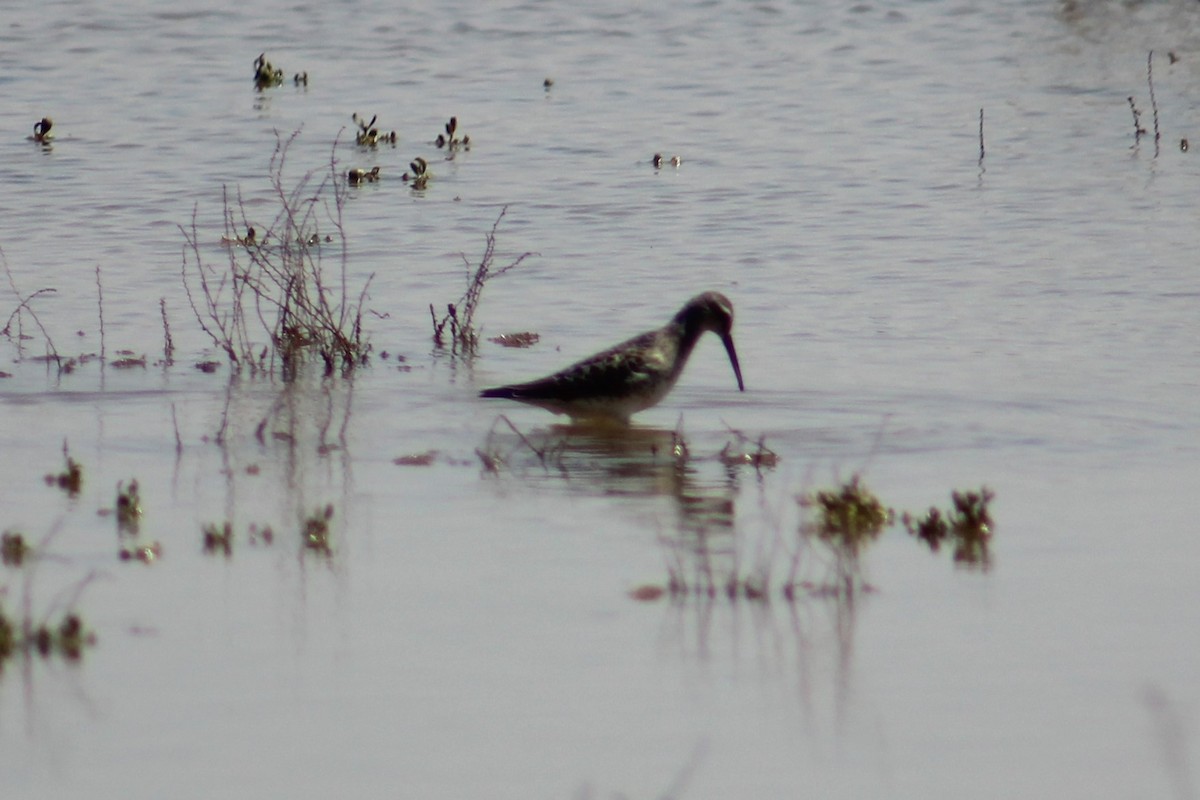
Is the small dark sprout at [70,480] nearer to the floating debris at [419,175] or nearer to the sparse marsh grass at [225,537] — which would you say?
the sparse marsh grass at [225,537]

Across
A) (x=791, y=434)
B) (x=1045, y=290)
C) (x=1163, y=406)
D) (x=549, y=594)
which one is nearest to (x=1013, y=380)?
(x=1163, y=406)

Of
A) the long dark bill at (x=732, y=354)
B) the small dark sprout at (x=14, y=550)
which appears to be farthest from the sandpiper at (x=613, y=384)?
the small dark sprout at (x=14, y=550)

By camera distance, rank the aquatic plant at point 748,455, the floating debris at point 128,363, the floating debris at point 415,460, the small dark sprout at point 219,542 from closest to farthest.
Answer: the small dark sprout at point 219,542, the floating debris at point 415,460, the aquatic plant at point 748,455, the floating debris at point 128,363

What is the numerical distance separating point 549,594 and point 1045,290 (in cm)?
799

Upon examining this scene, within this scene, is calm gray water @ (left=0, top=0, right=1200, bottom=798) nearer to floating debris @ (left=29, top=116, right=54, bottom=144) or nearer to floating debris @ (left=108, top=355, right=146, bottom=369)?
floating debris @ (left=108, top=355, right=146, bottom=369)

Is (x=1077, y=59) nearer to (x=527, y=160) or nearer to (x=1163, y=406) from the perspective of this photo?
(x=527, y=160)

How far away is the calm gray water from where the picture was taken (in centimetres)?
593

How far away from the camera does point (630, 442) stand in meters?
10.7

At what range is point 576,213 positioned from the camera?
17.3 m

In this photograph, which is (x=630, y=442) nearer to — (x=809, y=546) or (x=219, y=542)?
(x=219, y=542)

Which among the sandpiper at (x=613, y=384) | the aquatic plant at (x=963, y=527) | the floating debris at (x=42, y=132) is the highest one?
the floating debris at (x=42, y=132)

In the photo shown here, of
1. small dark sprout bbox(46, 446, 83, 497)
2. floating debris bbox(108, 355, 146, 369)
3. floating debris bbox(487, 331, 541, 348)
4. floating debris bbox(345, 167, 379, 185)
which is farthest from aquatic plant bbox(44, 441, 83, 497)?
floating debris bbox(345, 167, 379, 185)

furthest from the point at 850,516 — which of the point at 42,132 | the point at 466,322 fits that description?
the point at 42,132

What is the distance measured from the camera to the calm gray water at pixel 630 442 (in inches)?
233
